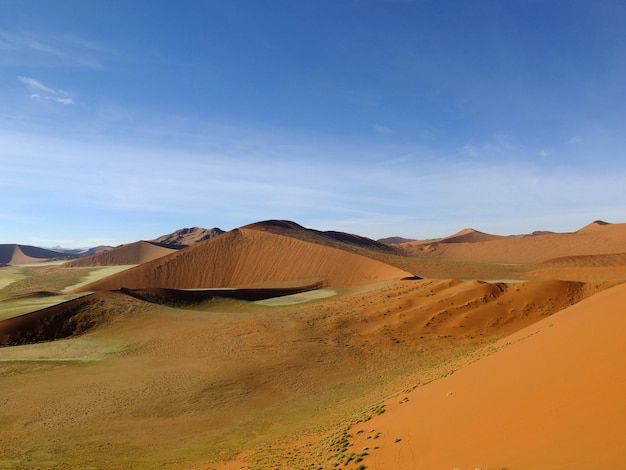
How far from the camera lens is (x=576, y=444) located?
231 inches

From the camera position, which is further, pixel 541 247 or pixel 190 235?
pixel 190 235

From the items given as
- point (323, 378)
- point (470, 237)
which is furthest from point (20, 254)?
point (323, 378)

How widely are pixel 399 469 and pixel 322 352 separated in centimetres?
1643

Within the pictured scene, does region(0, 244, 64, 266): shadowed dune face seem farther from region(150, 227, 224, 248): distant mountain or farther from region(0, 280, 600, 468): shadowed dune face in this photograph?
region(0, 280, 600, 468): shadowed dune face

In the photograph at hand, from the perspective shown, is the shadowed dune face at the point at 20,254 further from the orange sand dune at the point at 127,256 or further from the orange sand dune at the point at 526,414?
the orange sand dune at the point at 526,414

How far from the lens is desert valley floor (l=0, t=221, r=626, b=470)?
7674 mm

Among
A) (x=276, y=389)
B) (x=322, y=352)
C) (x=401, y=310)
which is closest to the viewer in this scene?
(x=276, y=389)

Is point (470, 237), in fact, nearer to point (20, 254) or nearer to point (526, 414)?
point (526, 414)

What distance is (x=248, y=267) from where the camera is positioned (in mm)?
58438

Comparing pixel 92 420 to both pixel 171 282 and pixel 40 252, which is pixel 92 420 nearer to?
pixel 171 282

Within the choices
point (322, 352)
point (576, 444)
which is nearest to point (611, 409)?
point (576, 444)

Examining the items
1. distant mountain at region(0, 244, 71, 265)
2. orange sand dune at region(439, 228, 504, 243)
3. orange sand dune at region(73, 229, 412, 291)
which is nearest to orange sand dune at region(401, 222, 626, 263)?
orange sand dune at region(439, 228, 504, 243)

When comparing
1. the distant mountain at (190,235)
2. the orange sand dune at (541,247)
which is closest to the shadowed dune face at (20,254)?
the distant mountain at (190,235)

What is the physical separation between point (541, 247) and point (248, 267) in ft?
253
